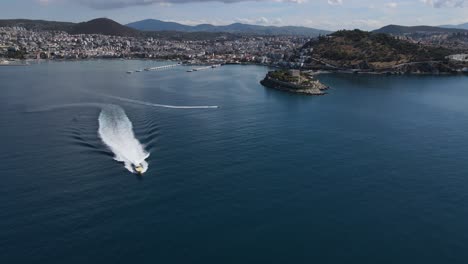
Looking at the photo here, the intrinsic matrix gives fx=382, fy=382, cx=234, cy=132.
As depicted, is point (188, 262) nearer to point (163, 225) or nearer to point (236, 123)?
point (163, 225)

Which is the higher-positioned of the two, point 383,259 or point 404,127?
point 404,127

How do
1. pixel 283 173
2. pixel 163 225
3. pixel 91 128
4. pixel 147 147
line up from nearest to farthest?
pixel 163 225
pixel 283 173
pixel 147 147
pixel 91 128

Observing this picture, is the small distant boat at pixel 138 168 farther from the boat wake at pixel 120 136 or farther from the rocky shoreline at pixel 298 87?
the rocky shoreline at pixel 298 87

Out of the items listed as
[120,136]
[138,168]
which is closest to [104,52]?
[120,136]

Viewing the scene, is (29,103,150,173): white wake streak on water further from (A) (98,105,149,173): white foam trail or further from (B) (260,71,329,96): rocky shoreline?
(B) (260,71,329,96): rocky shoreline

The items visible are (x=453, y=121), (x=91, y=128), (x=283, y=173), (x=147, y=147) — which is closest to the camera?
(x=283, y=173)

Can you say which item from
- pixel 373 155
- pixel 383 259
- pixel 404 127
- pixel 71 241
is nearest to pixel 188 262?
pixel 71 241
